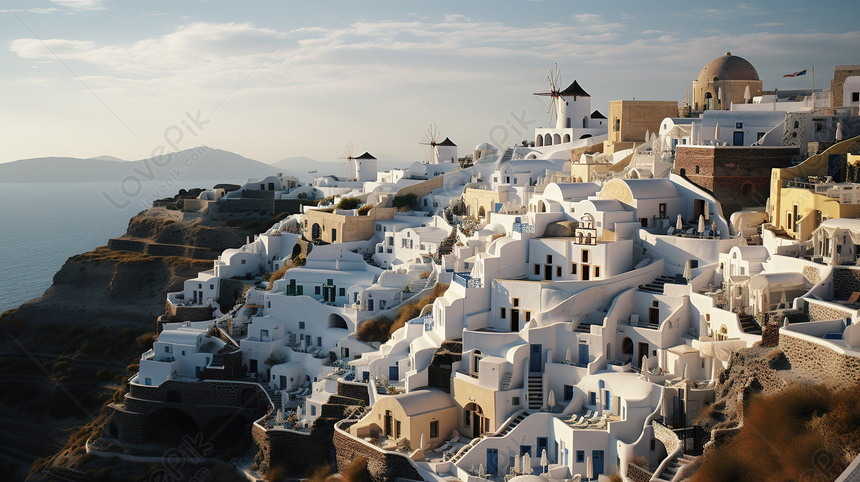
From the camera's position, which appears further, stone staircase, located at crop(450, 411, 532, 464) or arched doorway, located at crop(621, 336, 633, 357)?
arched doorway, located at crop(621, 336, 633, 357)

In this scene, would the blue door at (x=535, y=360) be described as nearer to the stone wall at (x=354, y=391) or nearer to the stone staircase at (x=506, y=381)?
the stone staircase at (x=506, y=381)

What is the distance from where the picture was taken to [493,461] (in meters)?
26.1

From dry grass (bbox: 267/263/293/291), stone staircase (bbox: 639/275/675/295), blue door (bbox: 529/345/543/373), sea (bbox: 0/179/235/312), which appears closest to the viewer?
blue door (bbox: 529/345/543/373)

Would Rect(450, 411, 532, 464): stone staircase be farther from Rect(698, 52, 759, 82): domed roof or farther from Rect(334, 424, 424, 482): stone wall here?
Rect(698, 52, 759, 82): domed roof

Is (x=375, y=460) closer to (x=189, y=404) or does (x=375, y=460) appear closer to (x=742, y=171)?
(x=189, y=404)

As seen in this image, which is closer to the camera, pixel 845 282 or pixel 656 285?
pixel 845 282

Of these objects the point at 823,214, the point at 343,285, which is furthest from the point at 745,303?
the point at 343,285

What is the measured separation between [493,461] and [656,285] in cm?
830

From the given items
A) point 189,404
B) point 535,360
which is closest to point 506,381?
point 535,360

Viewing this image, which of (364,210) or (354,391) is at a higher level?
(364,210)

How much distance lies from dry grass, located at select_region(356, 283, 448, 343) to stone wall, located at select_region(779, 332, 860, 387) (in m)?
15.7

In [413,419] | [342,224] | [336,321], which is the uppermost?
[342,224]

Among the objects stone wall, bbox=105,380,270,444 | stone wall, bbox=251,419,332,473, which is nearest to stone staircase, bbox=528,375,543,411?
stone wall, bbox=251,419,332,473

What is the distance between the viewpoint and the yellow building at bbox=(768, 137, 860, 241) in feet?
86.8
